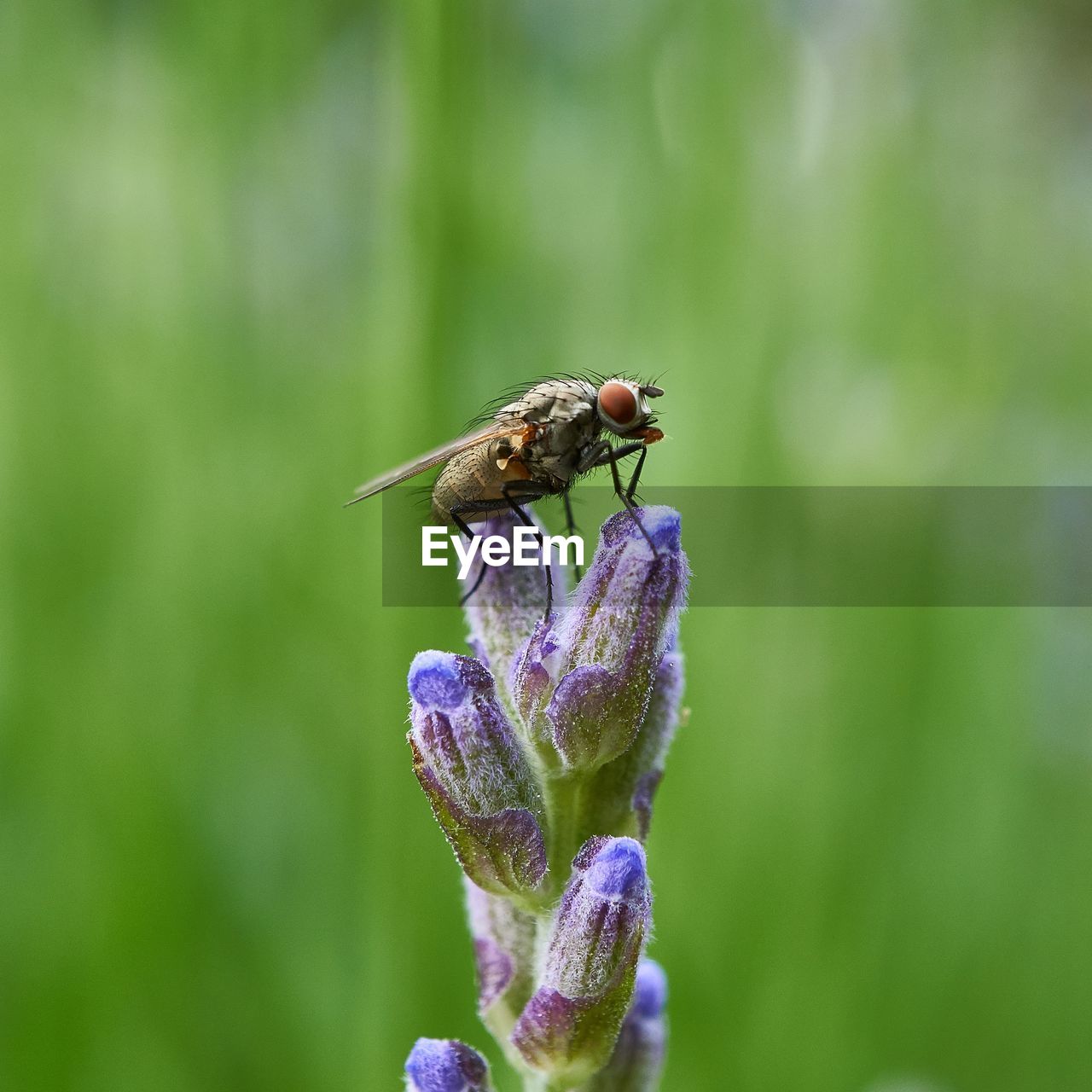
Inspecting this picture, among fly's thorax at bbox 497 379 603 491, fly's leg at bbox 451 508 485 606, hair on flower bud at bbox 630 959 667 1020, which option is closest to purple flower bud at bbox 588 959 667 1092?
hair on flower bud at bbox 630 959 667 1020

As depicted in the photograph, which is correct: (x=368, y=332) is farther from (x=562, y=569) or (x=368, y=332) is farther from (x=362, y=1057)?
(x=362, y=1057)

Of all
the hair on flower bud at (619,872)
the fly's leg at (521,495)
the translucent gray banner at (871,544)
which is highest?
the fly's leg at (521,495)

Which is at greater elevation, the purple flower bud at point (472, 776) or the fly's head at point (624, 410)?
the fly's head at point (624, 410)

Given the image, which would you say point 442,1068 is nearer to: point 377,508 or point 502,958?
point 502,958

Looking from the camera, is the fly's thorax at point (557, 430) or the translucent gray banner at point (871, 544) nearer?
the fly's thorax at point (557, 430)

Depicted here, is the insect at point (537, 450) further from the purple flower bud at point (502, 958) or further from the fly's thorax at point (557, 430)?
the purple flower bud at point (502, 958)

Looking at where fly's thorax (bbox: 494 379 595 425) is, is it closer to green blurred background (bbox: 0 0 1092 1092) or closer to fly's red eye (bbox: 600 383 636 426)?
fly's red eye (bbox: 600 383 636 426)

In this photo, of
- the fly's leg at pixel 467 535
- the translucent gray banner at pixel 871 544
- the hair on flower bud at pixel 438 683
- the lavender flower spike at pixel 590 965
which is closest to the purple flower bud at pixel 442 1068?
the lavender flower spike at pixel 590 965

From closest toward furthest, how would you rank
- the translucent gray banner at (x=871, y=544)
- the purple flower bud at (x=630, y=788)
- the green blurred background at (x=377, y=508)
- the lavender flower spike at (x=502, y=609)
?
the purple flower bud at (x=630, y=788), the lavender flower spike at (x=502, y=609), the green blurred background at (x=377, y=508), the translucent gray banner at (x=871, y=544)
